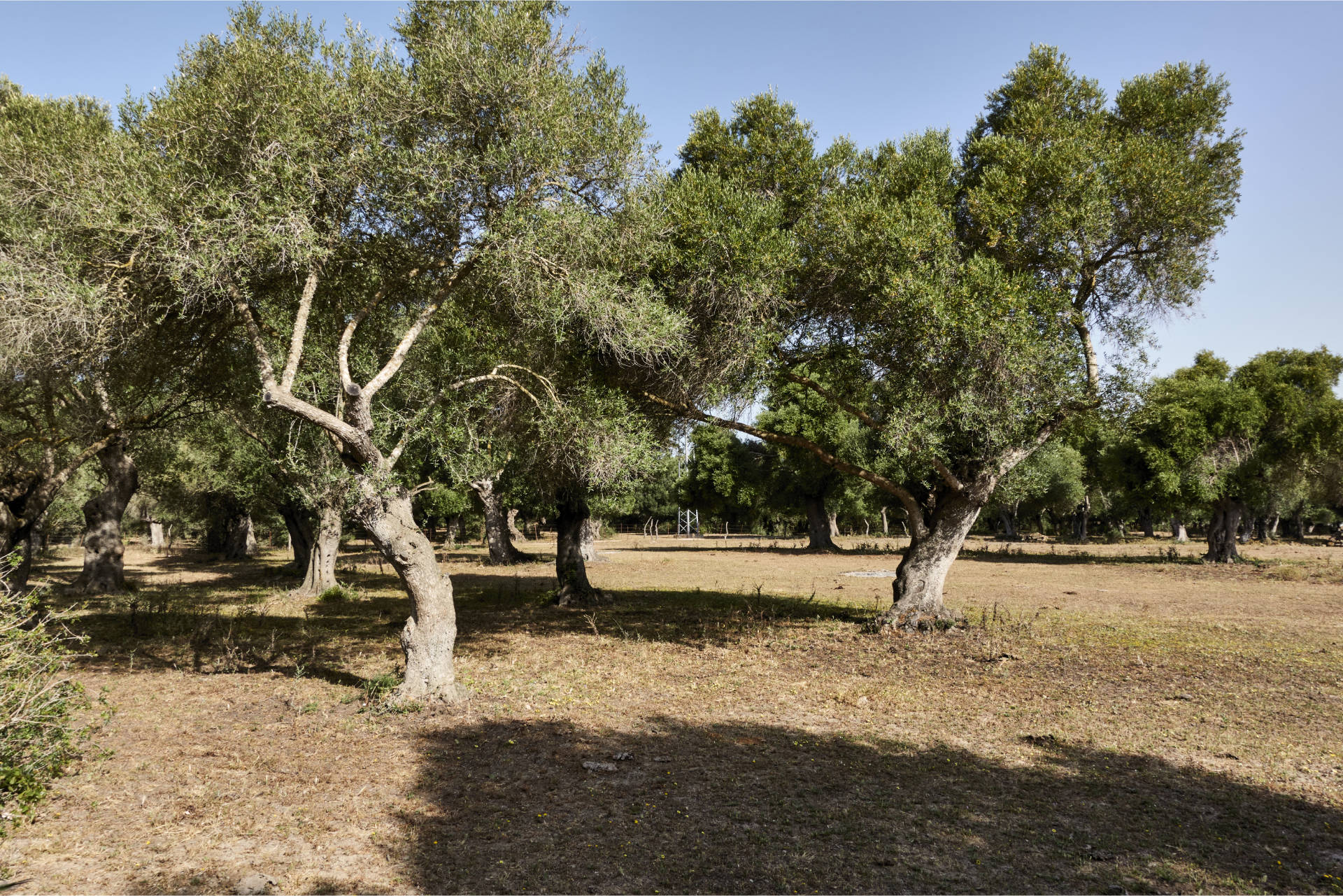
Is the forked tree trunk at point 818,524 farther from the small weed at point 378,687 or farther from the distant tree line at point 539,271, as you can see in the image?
the small weed at point 378,687

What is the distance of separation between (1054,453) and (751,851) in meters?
64.0

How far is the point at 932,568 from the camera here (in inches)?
682

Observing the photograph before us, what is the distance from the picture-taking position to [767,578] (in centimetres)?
3384

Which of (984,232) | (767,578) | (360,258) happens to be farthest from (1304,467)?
(360,258)

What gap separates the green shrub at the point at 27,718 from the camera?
5594 millimetres

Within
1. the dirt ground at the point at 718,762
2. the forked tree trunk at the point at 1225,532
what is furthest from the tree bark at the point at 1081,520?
the dirt ground at the point at 718,762

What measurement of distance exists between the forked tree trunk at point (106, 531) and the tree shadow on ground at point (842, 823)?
76.7 feet

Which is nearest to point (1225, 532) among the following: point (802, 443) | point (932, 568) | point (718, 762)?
point (932, 568)

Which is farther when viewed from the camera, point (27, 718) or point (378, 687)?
point (378, 687)

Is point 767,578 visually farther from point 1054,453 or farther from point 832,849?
point 1054,453

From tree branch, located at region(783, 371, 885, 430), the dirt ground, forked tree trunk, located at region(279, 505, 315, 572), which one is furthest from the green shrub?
forked tree trunk, located at region(279, 505, 315, 572)

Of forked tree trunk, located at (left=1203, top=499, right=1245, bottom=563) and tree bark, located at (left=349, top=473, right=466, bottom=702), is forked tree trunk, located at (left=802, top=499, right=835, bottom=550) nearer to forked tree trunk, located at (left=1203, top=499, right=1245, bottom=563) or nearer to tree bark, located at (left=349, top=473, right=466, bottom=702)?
forked tree trunk, located at (left=1203, top=499, right=1245, bottom=563)

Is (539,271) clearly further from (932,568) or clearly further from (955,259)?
(932,568)

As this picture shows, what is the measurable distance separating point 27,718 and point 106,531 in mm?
25987
